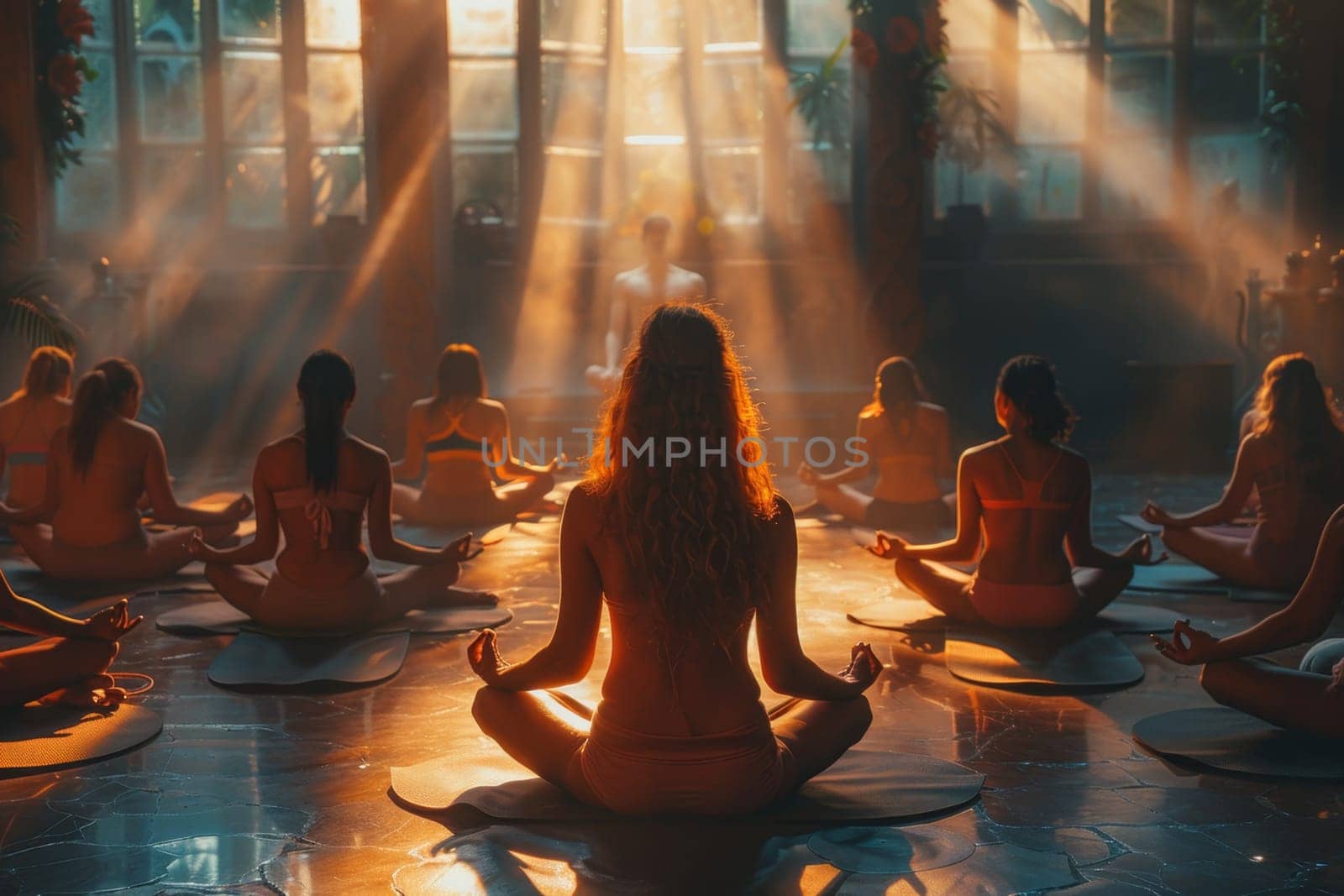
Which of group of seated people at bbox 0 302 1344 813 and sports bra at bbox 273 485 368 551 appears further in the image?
sports bra at bbox 273 485 368 551

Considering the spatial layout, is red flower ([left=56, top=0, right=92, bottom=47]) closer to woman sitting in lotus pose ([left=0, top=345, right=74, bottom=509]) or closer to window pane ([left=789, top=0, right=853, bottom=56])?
woman sitting in lotus pose ([left=0, top=345, right=74, bottom=509])

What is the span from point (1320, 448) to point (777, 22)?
317 inches

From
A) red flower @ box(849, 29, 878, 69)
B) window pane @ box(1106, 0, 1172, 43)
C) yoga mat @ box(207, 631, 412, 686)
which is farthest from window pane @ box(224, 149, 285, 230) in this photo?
yoga mat @ box(207, 631, 412, 686)

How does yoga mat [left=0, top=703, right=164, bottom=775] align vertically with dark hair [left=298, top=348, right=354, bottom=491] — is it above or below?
below

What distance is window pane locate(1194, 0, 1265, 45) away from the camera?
1270 centimetres

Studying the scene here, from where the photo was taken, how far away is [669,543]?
3383 mm

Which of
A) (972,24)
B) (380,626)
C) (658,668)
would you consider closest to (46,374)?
(380,626)

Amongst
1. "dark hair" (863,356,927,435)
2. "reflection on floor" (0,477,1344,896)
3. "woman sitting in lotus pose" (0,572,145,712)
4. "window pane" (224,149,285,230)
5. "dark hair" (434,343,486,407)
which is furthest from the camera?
"window pane" (224,149,285,230)

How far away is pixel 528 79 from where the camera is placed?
43.0 ft

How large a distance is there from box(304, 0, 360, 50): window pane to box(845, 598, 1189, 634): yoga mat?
856 cm

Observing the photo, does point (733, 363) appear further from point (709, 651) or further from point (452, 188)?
point (452, 188)

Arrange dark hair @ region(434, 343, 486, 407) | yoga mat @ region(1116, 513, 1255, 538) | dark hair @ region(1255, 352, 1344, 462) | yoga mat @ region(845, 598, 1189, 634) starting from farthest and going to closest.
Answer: dark hair @ region(434, 343, 486, 407)
yoga mat @ region(1116, 513, 1255, 538)
dark hair @ region(1255, 352, 1344, 462)
yoga mat @ region(845, 598, 1189, 634)

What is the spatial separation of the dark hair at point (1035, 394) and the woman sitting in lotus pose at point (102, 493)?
10.8 ft

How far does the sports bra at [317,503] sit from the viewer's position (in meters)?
5.44
